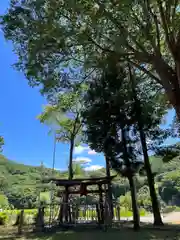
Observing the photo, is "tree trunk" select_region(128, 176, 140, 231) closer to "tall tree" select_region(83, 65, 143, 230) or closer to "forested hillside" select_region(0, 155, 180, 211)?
"tall tree" select_region(83, 65, 143, 230)

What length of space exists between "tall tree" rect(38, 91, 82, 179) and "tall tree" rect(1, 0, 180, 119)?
7.16m

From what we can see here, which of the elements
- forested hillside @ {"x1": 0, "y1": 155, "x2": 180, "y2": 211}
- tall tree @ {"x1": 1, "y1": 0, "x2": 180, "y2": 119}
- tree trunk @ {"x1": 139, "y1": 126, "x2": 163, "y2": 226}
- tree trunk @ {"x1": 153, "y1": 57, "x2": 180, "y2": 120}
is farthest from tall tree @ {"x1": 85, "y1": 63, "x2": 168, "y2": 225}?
forested hillside @ {"x1": 0, "y1": 155, "x2": 180, "y2": 211}

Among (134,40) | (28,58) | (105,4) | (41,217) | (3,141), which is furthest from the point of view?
(3,141)

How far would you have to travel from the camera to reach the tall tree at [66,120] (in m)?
16.5

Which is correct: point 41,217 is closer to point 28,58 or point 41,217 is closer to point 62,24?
point 28,58

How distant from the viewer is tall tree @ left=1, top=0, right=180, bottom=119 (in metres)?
7.38

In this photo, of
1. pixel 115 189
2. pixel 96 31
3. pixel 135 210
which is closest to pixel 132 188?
pixel 135 210

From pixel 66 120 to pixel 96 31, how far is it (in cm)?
1085

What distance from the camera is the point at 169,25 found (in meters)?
7.65

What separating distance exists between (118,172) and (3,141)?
17.1 ft

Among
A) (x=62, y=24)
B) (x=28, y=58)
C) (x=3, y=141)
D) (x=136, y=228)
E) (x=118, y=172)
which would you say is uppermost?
(x=62, y=24)

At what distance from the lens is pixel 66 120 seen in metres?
18.4

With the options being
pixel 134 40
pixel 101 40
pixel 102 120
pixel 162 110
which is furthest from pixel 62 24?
pixel 162 110

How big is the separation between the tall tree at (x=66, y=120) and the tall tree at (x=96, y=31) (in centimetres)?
716
